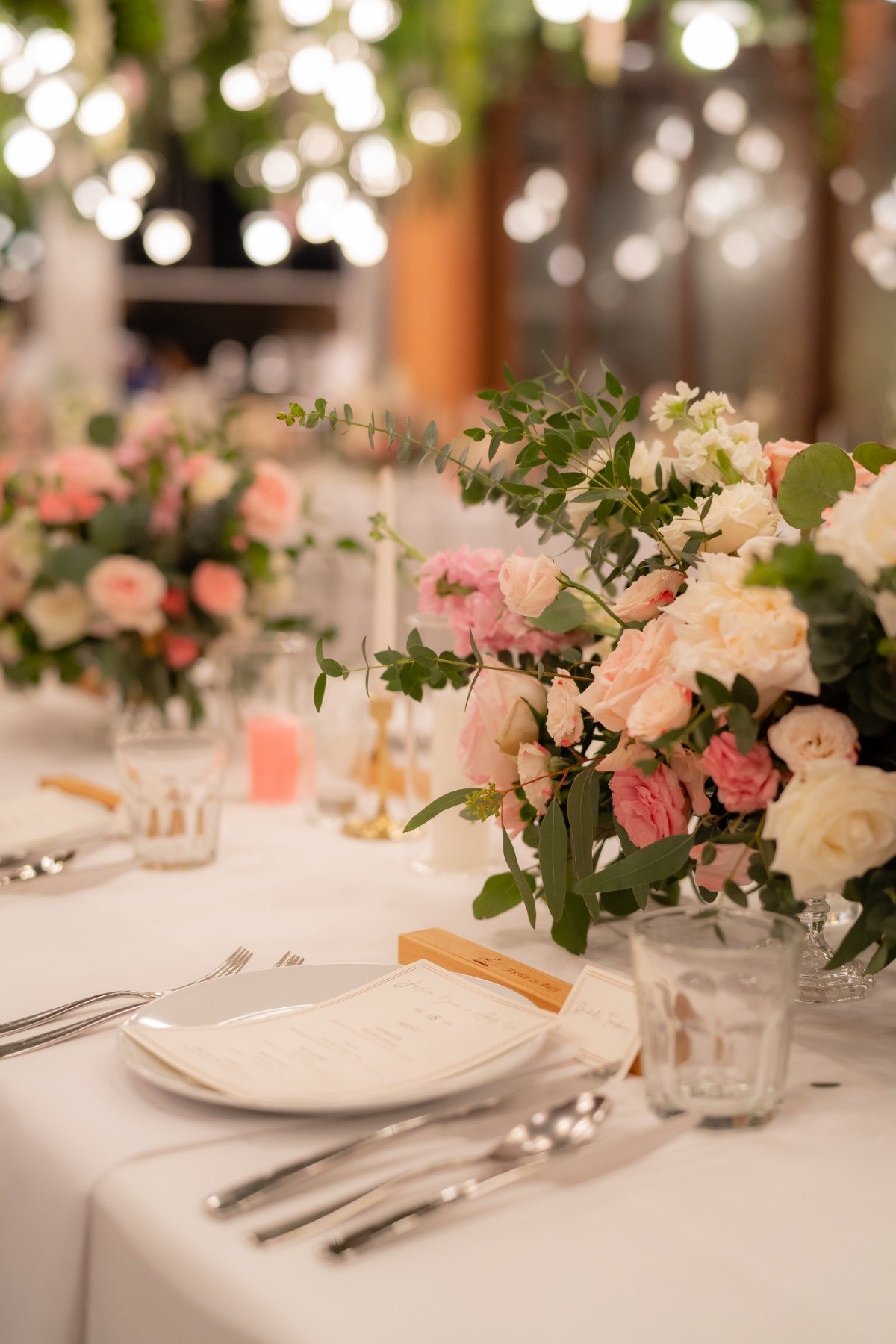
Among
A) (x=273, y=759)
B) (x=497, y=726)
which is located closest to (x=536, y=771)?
(x=497, y=726)

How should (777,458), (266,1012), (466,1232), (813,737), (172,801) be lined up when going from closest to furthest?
(466,1232)
(813,737)
(266,1012)
(777,458)
(172,801)

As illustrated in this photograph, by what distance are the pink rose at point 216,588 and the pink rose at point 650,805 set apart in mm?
946

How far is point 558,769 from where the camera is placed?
89cm

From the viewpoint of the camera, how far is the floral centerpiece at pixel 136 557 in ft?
5.51

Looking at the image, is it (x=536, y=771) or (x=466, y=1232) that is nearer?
(x=466, y=1232)

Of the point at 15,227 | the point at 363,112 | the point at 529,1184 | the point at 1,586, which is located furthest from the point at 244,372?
the point at 529,1184

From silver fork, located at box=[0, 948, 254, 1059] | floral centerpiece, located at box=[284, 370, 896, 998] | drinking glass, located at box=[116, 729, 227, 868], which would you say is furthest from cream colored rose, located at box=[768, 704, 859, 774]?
drinking glass, located at box=[116, 729, 227, 868]

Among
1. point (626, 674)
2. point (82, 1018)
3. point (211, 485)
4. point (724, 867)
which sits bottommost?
point (82, 1018)

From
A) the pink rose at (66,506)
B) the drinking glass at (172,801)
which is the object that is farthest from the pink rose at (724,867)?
the pink rose at (66,506)

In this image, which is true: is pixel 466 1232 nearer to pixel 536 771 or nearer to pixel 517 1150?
pixel 517 1150

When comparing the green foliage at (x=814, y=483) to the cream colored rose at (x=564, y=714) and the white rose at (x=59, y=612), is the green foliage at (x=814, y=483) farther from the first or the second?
the white rose at (x=59, y=612)

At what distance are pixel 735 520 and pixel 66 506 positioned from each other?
3.46 ft

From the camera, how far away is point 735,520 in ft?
2.83

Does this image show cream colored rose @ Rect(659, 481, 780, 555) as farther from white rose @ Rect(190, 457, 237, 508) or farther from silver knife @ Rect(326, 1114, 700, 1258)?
white rose @ Rect(190, 457, 237, 508)
